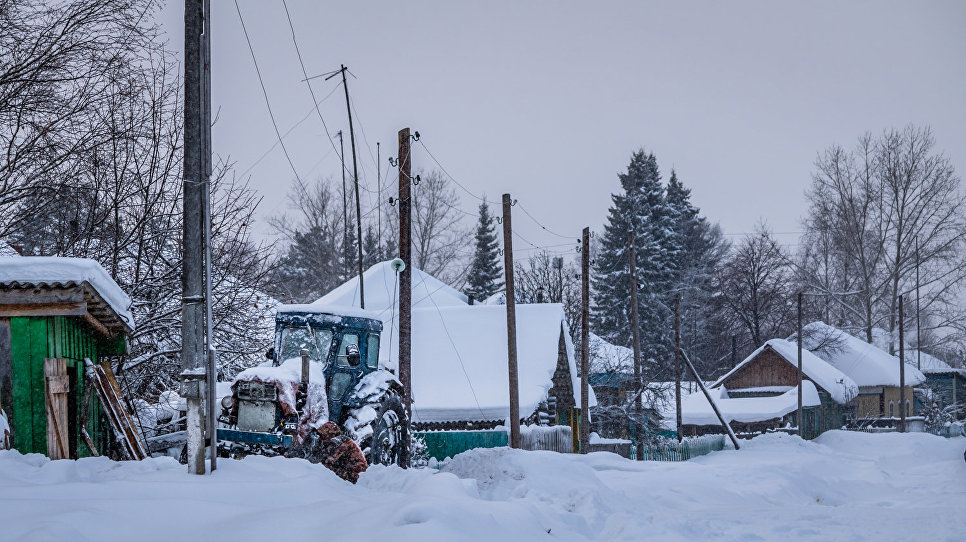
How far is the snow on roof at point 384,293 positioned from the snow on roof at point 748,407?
44.5 ft

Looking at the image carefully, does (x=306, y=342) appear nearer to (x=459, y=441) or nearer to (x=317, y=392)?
(x=317, y=392)

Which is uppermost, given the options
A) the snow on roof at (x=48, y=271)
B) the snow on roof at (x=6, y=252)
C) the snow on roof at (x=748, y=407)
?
the snow on roof at (x=6, y=252)

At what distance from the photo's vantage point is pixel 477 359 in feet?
93.8

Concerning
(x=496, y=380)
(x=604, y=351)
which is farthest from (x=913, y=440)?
(x=496, y=380)

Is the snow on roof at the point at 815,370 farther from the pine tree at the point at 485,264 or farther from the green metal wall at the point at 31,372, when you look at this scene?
the green metal wall at the point at 31,372

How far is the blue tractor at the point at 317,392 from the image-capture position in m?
13.3

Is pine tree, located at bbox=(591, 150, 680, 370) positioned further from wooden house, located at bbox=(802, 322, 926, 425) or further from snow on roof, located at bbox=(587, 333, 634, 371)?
snow on roof, located at bbox=(587, 333, 634, 371)

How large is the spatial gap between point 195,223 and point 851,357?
51957 mm

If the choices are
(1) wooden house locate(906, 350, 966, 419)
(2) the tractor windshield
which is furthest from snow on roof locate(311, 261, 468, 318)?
(1) wooden house locate(906, 350, 966, 419)

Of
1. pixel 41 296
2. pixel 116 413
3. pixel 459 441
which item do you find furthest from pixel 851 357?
pixel 41 296

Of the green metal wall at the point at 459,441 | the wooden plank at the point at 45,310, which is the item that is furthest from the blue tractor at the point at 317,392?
the green metal wall at the point at 459,441

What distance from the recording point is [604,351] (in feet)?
136

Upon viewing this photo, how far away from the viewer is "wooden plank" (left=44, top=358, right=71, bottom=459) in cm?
965

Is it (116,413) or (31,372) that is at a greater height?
(31,372)
